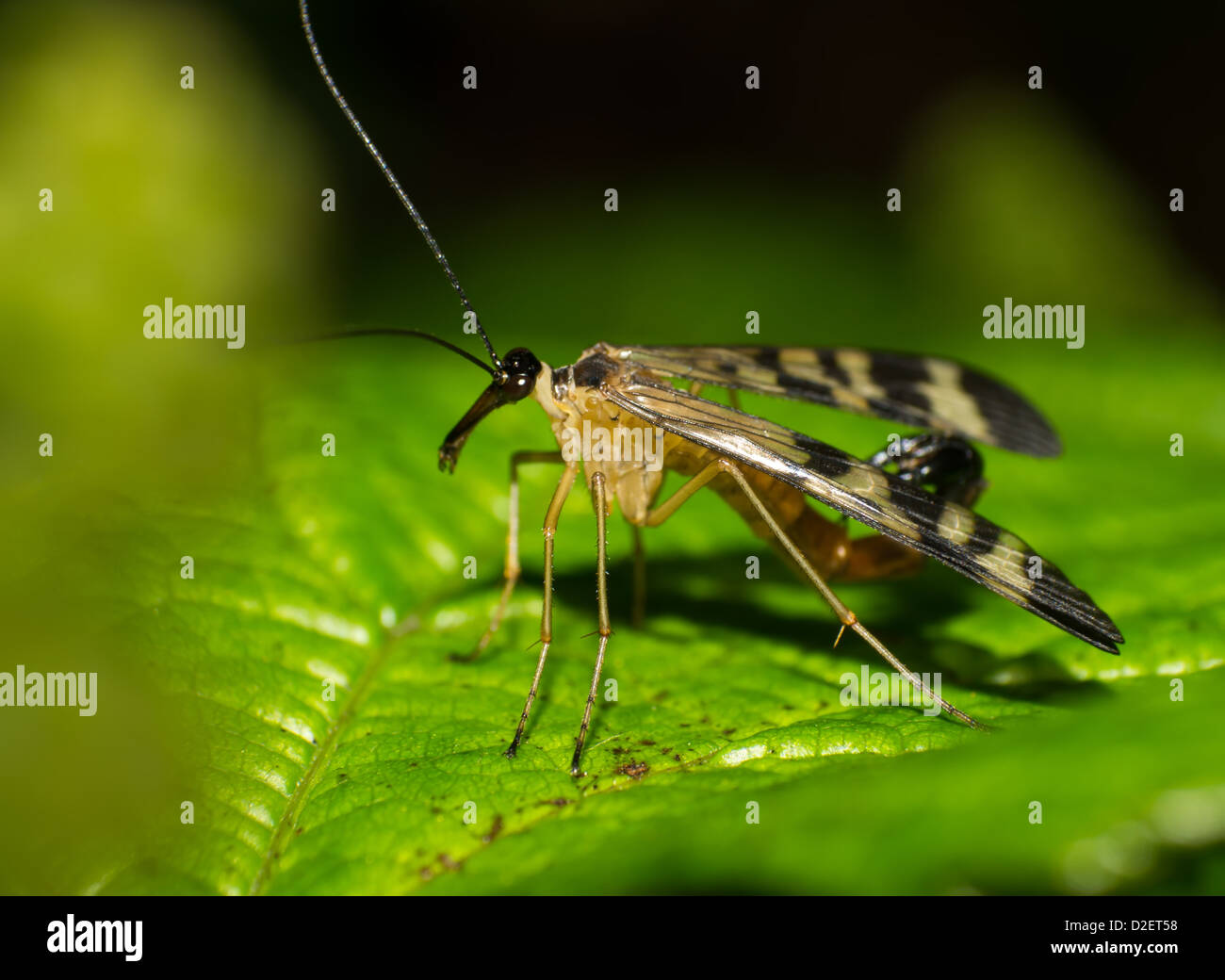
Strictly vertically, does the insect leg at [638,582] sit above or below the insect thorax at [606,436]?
below

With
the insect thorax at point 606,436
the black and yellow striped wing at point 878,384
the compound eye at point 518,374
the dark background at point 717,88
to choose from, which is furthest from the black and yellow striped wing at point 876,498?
the dark background at point 717,88

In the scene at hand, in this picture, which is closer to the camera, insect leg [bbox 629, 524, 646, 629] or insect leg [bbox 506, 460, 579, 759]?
insect leg [bbox 506, 460, 579, 759]

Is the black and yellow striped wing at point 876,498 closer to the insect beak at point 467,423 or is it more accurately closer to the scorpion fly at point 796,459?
the scorpion fly at point 796,459

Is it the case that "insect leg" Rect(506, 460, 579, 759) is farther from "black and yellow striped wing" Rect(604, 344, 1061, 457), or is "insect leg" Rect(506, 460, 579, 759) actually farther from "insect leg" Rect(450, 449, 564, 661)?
"black and yellow striped wing" Rect(604, 344, 1061, 457)

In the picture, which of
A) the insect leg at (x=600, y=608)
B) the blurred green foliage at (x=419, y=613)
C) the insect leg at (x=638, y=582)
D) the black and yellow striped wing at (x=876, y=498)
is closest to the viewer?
the blurred green foliage at (x=419, y=613)

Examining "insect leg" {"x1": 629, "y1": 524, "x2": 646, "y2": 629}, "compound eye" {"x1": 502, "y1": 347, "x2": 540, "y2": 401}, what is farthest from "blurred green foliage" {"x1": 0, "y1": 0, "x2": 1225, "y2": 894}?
"compound eye" {"x1": 502, "y1": 347, "x2": 540, "y2": 401}

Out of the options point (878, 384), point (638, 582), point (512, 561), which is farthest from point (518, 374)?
point (878, 384)
